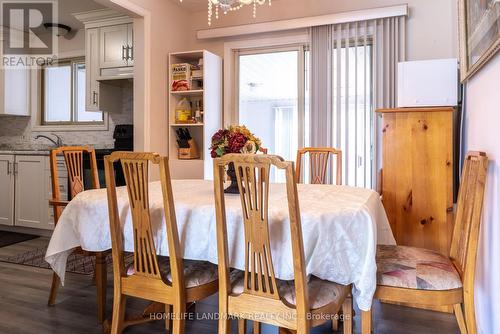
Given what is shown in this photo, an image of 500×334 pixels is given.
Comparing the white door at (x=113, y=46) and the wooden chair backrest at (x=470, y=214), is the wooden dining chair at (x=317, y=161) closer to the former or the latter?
the wooden chair backrest at (x=470, y=214)

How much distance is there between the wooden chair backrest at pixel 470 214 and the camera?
54.6 inches

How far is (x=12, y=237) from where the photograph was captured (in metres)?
4.04

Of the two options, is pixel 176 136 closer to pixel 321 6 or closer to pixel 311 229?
pixel 321 6

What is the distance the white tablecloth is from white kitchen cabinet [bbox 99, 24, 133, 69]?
2.31m

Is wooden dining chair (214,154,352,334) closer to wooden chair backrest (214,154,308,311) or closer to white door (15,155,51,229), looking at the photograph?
wooden chair backrest (214,154,308,311)

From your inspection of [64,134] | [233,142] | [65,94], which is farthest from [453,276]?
[65,94]

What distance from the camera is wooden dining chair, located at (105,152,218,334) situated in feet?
4.87

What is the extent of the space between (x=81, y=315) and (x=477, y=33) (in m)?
2.62

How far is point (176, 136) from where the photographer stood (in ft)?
12.8

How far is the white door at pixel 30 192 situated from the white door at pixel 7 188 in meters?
0.07

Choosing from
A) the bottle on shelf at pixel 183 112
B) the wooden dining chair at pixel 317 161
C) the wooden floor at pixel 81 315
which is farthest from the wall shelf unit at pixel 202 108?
the wooden floor at pixel 81 315

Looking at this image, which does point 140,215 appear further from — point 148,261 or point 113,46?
point 113,46

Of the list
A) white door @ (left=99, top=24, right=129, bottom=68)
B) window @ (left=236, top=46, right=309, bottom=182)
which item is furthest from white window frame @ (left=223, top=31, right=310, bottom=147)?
white door @ (left=99, top=24, right=129, bottom=68)

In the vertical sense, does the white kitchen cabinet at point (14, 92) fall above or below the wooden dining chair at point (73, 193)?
above
